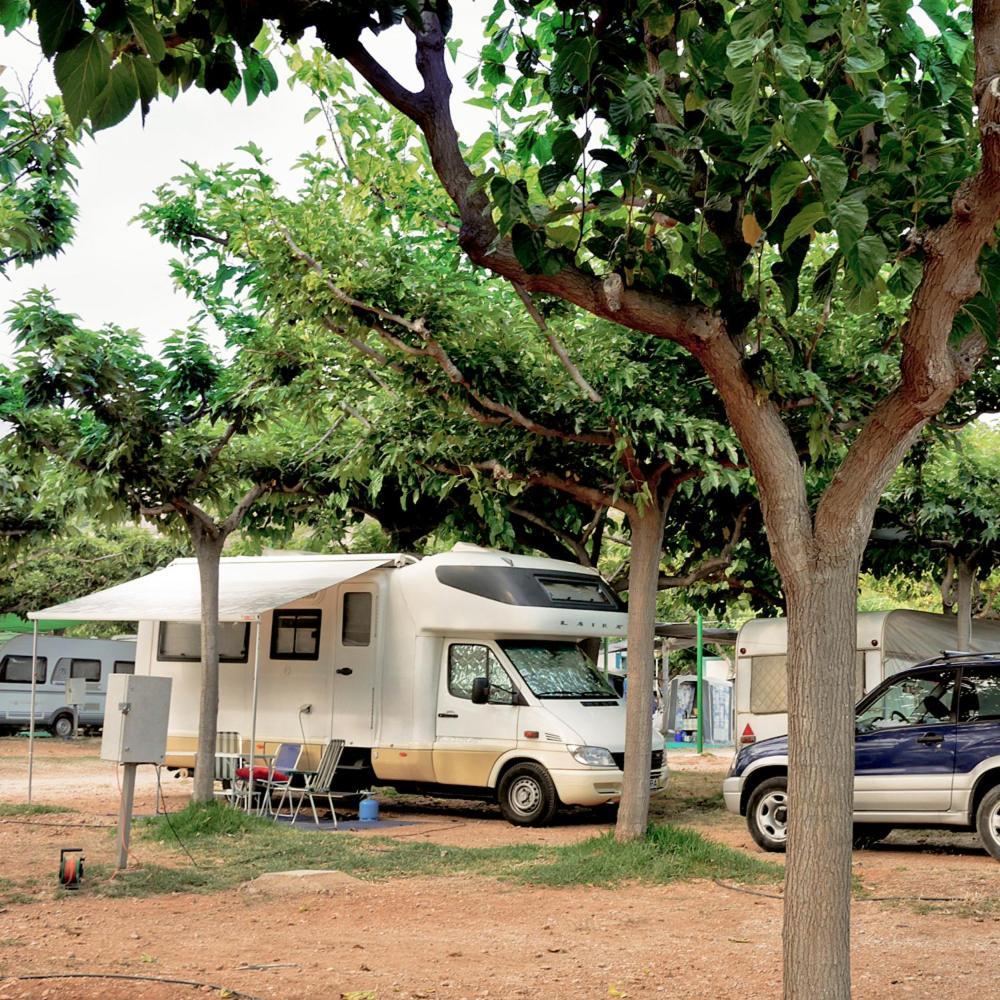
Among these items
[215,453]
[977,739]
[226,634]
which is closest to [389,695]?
[226,634]

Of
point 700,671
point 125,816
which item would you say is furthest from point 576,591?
point 700,671

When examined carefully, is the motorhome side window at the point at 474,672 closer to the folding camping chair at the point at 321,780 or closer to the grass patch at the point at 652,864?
the folding camping chair at the point at 321,780

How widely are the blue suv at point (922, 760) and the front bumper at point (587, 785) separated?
5.97 ft

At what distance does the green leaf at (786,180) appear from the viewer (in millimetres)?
4230

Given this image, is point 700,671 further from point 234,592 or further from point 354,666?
point 234,592

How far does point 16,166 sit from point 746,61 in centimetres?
435

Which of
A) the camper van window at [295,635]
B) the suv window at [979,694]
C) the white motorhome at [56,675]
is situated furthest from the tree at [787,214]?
the white motorhome at [56,675]

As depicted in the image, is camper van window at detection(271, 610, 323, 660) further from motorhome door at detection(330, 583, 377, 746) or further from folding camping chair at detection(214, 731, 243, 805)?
folding camping chair at detection(214, 731, 243, 805)

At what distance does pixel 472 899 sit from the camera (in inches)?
378

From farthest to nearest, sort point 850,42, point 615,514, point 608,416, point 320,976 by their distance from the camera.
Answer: point 615,514 → point 608,416 → point 320,976 → point 850,42

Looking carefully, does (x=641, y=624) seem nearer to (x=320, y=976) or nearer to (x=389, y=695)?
(x=389, y=695)

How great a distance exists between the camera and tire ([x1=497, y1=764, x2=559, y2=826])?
14.5m

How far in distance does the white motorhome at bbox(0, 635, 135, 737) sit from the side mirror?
58.8ft

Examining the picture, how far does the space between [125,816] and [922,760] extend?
7.09 meters
